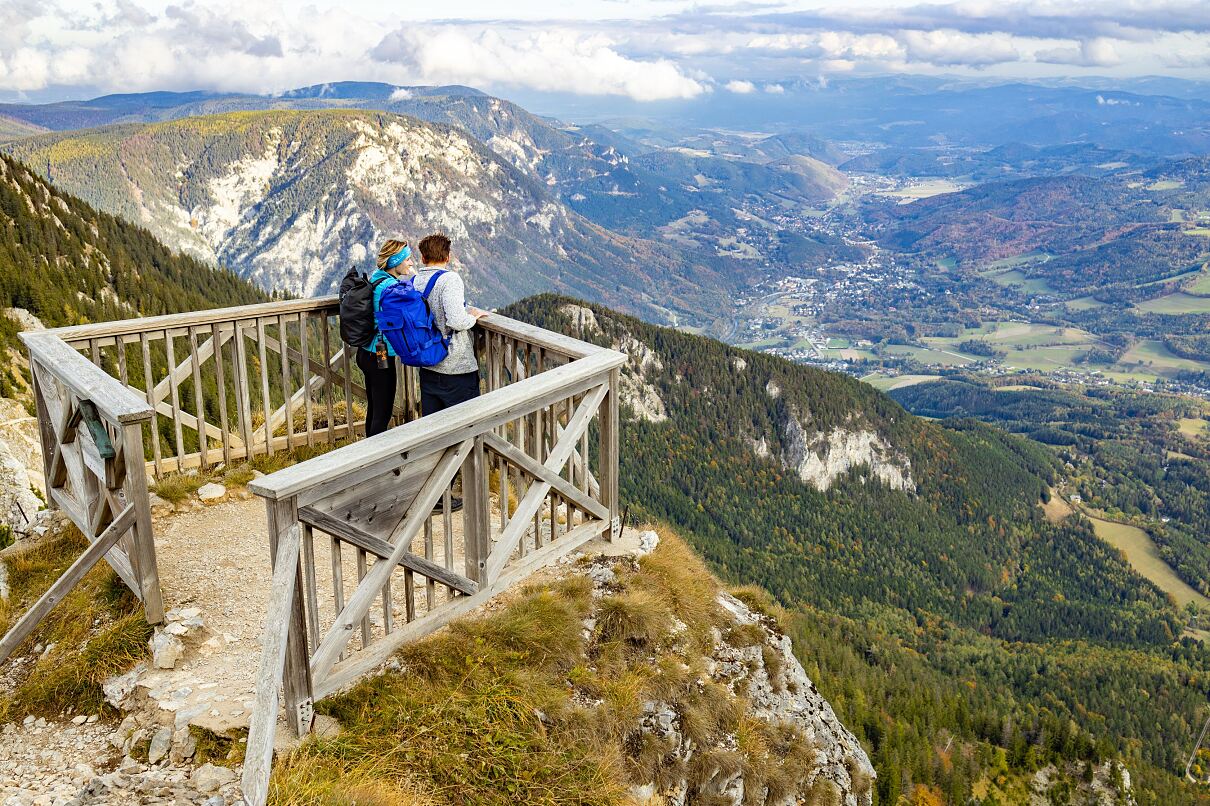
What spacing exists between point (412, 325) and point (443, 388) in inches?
37.6

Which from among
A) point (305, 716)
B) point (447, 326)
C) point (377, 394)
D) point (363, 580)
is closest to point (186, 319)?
point (377, 394)

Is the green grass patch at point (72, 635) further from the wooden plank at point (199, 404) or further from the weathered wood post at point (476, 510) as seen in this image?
the weathered wood post at point (476, 510)

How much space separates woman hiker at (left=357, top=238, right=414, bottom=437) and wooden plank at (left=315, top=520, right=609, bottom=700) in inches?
110

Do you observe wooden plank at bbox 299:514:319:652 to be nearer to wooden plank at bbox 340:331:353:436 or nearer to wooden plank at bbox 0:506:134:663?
wooden plank at bbox 0:506:134:663

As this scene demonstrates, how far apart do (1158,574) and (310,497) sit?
777 ft

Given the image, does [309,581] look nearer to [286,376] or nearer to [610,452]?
[610,452]

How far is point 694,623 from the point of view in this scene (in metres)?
11.6

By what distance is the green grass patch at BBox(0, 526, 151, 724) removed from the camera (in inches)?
315

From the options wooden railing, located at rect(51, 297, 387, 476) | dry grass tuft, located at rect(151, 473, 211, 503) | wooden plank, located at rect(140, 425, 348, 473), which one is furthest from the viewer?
wooden plank, located at rect(140, 425, 348, 473)

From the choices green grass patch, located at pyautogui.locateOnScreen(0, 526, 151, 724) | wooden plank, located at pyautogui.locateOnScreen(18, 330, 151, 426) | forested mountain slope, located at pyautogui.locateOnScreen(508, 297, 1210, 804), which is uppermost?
wooden plank, located at pyautogui.locateOnScreen(18, 330, 151, 426)

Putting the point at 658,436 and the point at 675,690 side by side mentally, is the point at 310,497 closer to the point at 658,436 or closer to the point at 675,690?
the point at 675,690

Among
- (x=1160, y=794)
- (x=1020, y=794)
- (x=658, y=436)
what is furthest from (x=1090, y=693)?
(x=658, y=436)

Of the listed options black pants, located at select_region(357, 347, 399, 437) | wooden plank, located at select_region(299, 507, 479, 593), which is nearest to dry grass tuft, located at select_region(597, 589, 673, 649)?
wooden plank, located at select_region(299, 507, 479, 593)

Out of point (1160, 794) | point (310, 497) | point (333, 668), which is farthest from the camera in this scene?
point (1160, 794)
